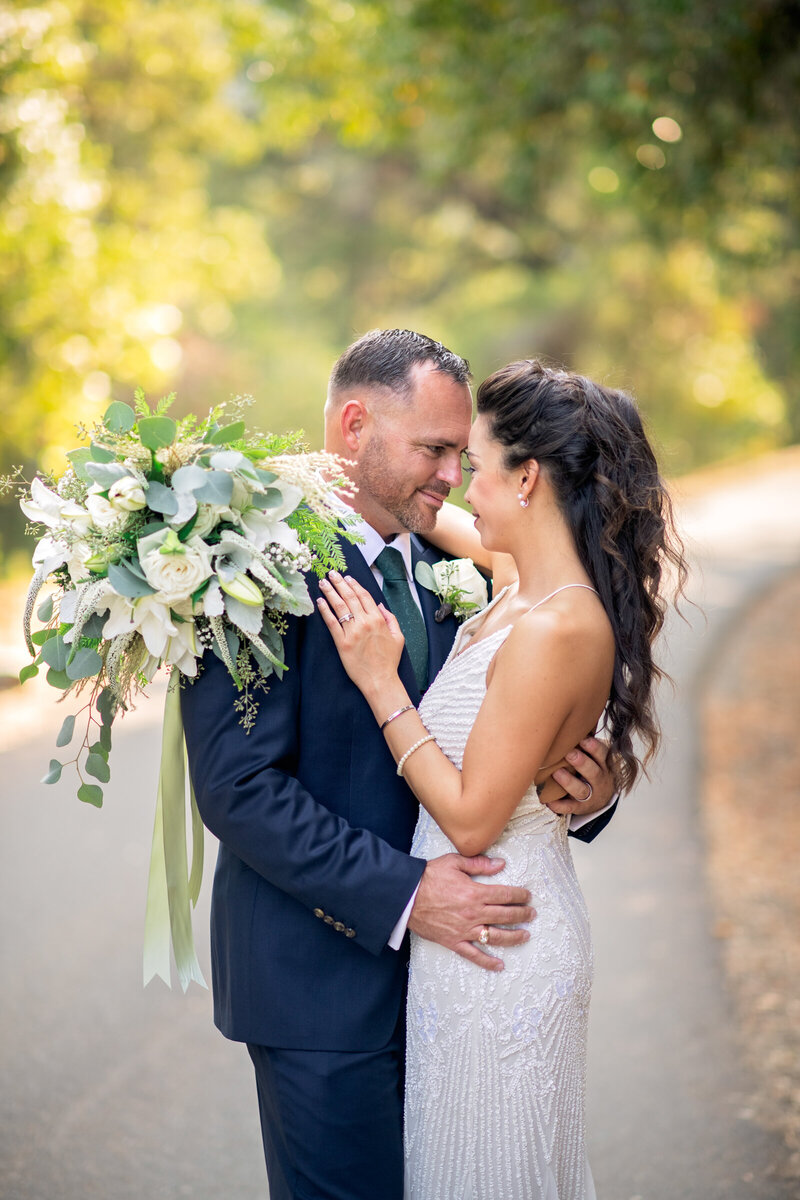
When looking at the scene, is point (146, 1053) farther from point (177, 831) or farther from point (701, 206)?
point (701, 206)

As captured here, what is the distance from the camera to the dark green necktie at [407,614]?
2.78m

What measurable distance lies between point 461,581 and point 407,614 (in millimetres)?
189

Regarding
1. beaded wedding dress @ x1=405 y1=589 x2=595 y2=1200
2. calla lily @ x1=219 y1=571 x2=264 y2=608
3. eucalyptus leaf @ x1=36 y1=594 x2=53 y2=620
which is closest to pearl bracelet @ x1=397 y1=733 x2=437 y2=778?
beaded wedding dress @ x1=405 y1=589 x2=595 y2=1200

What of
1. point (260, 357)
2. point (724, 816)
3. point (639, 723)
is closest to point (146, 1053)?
point (639, 723)

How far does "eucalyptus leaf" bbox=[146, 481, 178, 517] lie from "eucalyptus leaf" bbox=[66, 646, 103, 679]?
1.14 ft

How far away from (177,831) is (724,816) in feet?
18.6

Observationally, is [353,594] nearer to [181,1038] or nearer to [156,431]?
[156,431]

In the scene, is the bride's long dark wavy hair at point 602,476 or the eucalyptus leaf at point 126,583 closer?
the eucalyptus leaf at point 126,583

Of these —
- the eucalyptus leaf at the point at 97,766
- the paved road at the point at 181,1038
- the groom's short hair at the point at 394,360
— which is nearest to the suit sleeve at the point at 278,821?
the eucalyptus leaf at the point at 97,766

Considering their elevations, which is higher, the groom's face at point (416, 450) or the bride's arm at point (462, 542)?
the groom's face at point (416, 450)

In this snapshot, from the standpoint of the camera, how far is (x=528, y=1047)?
2504 millimetres

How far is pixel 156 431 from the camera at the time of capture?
2.24 meters

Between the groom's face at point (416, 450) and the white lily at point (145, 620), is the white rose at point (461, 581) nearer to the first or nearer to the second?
the groom's face at point (416, 450)

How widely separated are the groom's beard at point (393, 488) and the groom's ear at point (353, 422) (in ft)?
0.13
